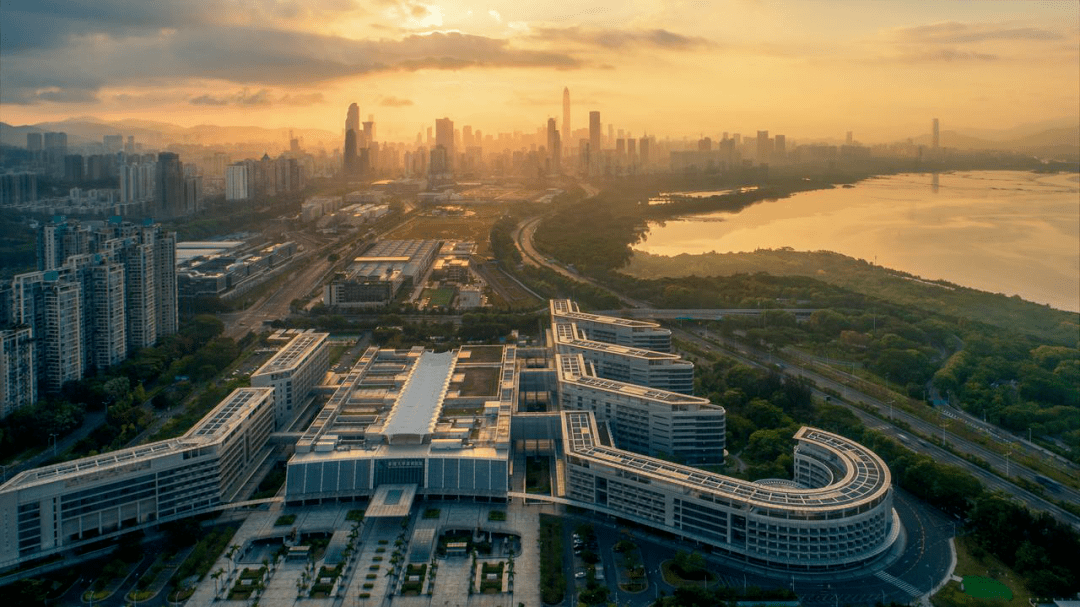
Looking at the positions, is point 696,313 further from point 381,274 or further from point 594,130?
point 594,130

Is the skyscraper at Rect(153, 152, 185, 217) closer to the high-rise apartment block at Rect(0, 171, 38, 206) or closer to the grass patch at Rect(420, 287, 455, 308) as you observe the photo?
the high-rise apartment block at Rect(0, 171, 38, 206)

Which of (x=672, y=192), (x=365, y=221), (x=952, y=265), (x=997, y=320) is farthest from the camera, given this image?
(x=672, y=192)

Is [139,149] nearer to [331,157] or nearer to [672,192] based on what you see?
[331,157]

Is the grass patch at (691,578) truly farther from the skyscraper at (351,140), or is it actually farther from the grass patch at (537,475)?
the skyscraper at (351,140)

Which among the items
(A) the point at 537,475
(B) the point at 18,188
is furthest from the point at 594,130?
(A) the point at 537,475

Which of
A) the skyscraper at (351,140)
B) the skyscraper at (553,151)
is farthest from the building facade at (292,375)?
the skyscraper at (553,151)

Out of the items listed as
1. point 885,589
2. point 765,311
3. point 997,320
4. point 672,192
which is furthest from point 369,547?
point 672,192

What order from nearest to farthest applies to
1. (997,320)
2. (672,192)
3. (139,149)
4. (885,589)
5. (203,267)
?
1. (885,589)
2. (997,320)
3. (203,267)
4. (139,149)
5. (672,192)

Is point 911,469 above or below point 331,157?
below
